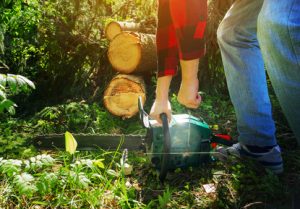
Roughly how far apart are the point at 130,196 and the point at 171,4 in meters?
1.05

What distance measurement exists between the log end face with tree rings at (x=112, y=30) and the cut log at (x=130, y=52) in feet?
1.08

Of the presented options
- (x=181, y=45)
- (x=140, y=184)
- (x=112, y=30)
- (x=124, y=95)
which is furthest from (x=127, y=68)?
(x=181, y=45)

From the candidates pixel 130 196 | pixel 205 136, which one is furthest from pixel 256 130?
pixel 130 196

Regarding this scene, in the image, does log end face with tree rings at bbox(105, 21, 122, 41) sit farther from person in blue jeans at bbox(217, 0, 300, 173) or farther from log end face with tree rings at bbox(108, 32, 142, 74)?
person in blue jeans at bbox(217, 0, 300, 173)

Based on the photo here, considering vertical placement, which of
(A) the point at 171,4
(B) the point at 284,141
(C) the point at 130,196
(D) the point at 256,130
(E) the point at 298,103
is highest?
(A) the point at 171,4

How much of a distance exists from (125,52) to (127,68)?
17 centimetres

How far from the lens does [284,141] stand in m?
2.65

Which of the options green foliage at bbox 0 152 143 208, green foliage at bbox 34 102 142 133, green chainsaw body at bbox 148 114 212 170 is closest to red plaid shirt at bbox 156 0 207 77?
green chainsaw body at bbox 148 114 212 170

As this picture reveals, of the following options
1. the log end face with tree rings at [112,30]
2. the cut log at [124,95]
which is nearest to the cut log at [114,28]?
the log end face with tree rings at [112,30]

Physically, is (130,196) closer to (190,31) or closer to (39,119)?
(190,31)

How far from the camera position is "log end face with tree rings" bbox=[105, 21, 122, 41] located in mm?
4321

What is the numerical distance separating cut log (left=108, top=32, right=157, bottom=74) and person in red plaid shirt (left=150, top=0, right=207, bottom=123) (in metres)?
2.11

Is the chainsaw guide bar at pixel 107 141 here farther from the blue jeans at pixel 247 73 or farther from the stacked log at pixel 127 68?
the stacked log at pixel 127 68

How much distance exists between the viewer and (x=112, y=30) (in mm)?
4352
